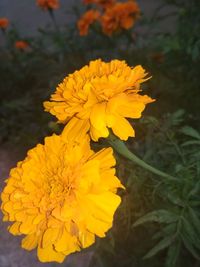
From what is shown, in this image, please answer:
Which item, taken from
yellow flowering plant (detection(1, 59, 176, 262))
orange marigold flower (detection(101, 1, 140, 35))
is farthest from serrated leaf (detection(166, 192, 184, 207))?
orange marigold flower (detection(101, 1, 140, 35))

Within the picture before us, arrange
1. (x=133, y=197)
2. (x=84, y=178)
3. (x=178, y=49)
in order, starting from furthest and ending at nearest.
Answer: (x=178, y=49) → (x=133, y=197) → (x=84, y=178)

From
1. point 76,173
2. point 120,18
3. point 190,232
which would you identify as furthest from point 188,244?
point 120,18

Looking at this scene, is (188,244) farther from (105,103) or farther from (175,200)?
(105,103)

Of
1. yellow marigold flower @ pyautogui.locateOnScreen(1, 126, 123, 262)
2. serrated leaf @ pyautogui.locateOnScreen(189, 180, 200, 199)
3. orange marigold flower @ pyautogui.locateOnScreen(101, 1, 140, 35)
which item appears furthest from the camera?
orange marigold flower @ pyautogui.locateOnScreen(101, 1, 140, 35)

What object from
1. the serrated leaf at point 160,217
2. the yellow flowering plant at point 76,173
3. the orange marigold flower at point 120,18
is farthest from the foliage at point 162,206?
the orange marigold flower at point 120,18

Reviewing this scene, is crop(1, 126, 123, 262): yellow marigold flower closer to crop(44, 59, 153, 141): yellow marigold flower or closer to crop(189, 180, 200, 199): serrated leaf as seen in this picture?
crop(44, 59, 153, 141): yellow marigold flower

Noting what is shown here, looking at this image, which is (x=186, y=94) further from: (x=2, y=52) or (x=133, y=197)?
(x=2, y=52)

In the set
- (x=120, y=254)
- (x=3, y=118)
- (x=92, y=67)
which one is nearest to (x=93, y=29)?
(x=3, y=118)
